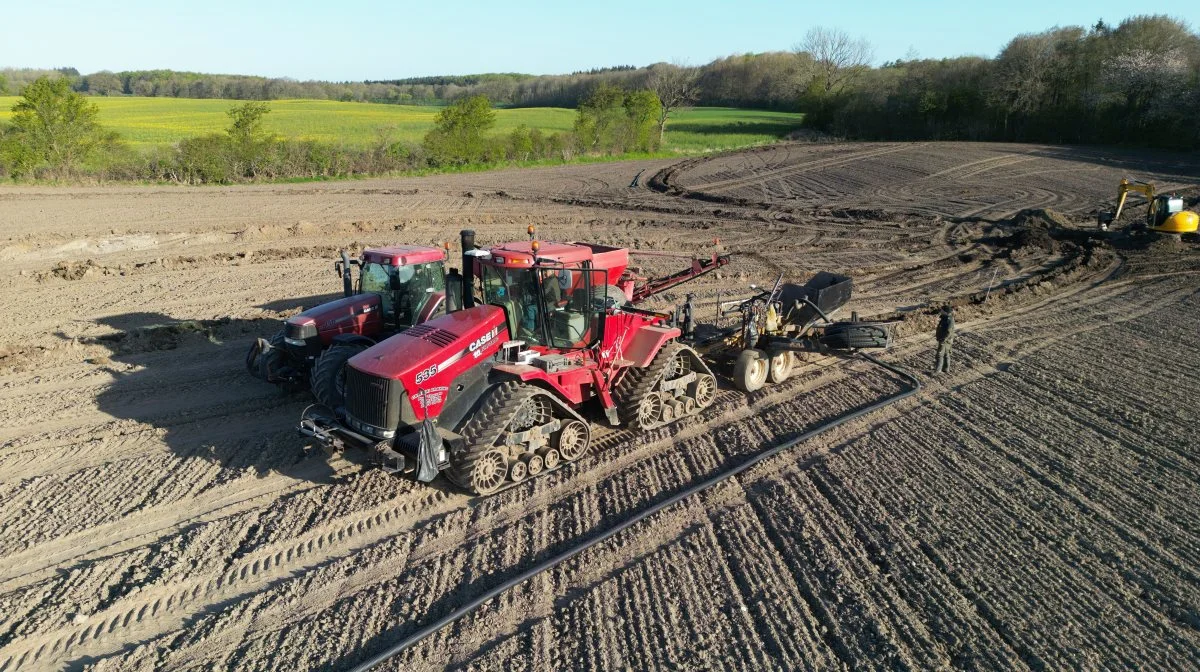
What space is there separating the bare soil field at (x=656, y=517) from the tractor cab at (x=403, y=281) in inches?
72.1

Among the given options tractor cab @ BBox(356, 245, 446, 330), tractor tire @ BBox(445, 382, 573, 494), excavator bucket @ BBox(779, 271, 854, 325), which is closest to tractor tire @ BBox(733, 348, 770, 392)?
excavator bucket @ BBox(779, 271, 854, 325)

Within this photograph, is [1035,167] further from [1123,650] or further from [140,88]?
[140,88]

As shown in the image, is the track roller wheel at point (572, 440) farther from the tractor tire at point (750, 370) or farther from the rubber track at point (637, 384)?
the tractor tire at point (750, 370)

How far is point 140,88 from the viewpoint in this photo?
10006 centimetres

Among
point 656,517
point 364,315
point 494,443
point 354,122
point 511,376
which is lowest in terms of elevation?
point 656,517

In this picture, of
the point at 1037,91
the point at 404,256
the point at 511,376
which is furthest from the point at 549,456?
the point at 1037,91

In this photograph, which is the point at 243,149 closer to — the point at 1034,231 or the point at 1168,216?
the point at 1034,231

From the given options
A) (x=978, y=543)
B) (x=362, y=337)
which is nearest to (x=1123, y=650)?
Answer: (x=978, y=543)

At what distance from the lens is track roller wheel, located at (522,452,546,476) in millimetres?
7492

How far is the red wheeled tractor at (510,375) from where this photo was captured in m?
6.96

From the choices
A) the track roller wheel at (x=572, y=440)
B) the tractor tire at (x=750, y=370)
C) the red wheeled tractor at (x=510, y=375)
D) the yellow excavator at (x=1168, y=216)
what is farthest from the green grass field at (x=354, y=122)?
the track roller wheel at (x=572, y=440)

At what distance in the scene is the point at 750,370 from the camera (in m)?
9.76

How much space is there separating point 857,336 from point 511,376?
519 cm

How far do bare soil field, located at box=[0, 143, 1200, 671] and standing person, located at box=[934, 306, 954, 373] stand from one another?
210 mm
